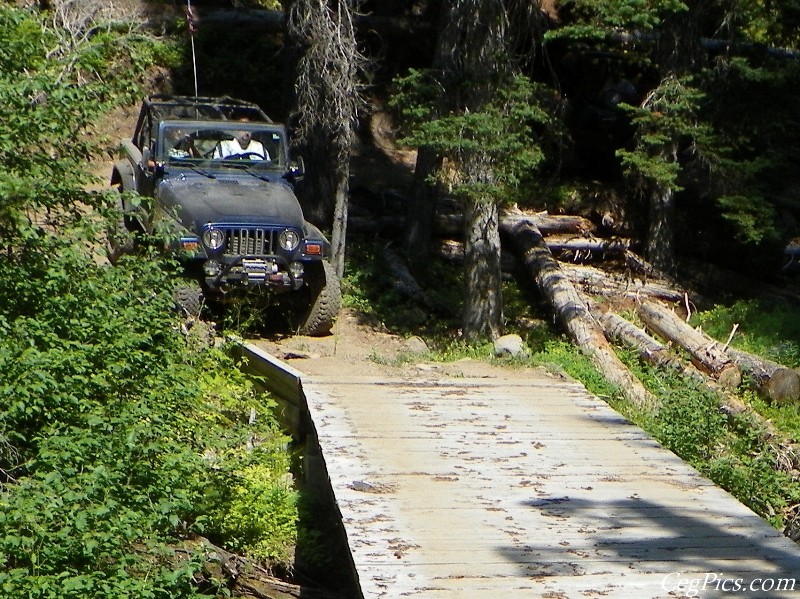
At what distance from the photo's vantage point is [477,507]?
22.7 ft

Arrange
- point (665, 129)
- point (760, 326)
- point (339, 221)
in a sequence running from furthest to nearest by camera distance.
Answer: point (665, 129) → point (339, 221) → point (760, 326)

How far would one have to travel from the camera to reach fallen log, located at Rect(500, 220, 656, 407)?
11320mm

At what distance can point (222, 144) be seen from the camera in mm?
12266

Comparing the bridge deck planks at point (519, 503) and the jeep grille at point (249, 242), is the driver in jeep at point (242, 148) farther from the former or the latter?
the bridge deck planks at point (519, 503)

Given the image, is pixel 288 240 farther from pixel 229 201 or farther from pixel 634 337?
pixel 634 337

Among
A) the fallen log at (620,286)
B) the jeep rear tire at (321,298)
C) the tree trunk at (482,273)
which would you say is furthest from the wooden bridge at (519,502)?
the fallen log at (620,286)

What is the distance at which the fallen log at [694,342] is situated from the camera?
11844 mm

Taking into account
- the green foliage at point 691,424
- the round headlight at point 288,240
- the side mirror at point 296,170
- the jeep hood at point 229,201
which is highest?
the side mirror at point 296,170

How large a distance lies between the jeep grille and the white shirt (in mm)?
1303

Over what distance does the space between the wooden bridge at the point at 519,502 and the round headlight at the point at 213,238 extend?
80.7 inches

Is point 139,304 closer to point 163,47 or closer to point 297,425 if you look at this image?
point 297,425

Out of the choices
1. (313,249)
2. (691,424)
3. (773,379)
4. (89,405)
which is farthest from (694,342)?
(89,405)

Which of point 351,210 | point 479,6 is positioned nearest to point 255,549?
point 479,6

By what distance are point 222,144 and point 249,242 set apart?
58.1 inches
